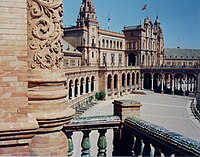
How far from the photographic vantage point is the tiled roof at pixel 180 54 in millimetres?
91875

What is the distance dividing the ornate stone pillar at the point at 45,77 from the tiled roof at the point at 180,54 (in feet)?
296

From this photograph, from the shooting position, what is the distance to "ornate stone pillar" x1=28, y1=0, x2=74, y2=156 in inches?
143

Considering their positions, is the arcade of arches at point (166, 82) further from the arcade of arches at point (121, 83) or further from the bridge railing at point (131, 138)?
the bridge railing at point (131, 138)

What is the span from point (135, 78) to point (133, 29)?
1442 cm

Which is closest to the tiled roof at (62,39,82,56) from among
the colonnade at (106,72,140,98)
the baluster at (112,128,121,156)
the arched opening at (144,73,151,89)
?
the colonnade at (106,72,140,98)

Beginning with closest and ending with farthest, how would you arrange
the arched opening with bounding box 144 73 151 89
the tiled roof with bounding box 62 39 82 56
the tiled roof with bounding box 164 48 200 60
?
1. the tiled roof with bounding box 62 39 82 56
2. the arched opening with bounding box 144 73 151 89
3. the tiled roof with bounding box 164 48 200 60

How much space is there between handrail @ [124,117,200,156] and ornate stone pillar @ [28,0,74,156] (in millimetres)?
1256

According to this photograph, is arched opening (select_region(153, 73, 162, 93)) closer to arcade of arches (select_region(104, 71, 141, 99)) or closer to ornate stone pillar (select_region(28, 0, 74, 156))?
arcade of arches (select_region(104, 71, 141, 99))

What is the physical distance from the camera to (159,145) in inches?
145

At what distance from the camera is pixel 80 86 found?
144ft

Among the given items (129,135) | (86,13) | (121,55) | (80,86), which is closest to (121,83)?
(121,55)

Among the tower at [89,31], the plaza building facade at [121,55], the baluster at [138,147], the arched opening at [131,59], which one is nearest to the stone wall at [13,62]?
the baluster at [138,147]

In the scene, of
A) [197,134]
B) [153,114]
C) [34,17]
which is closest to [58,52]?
[34,17]

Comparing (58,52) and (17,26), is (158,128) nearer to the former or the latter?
(58,52)
